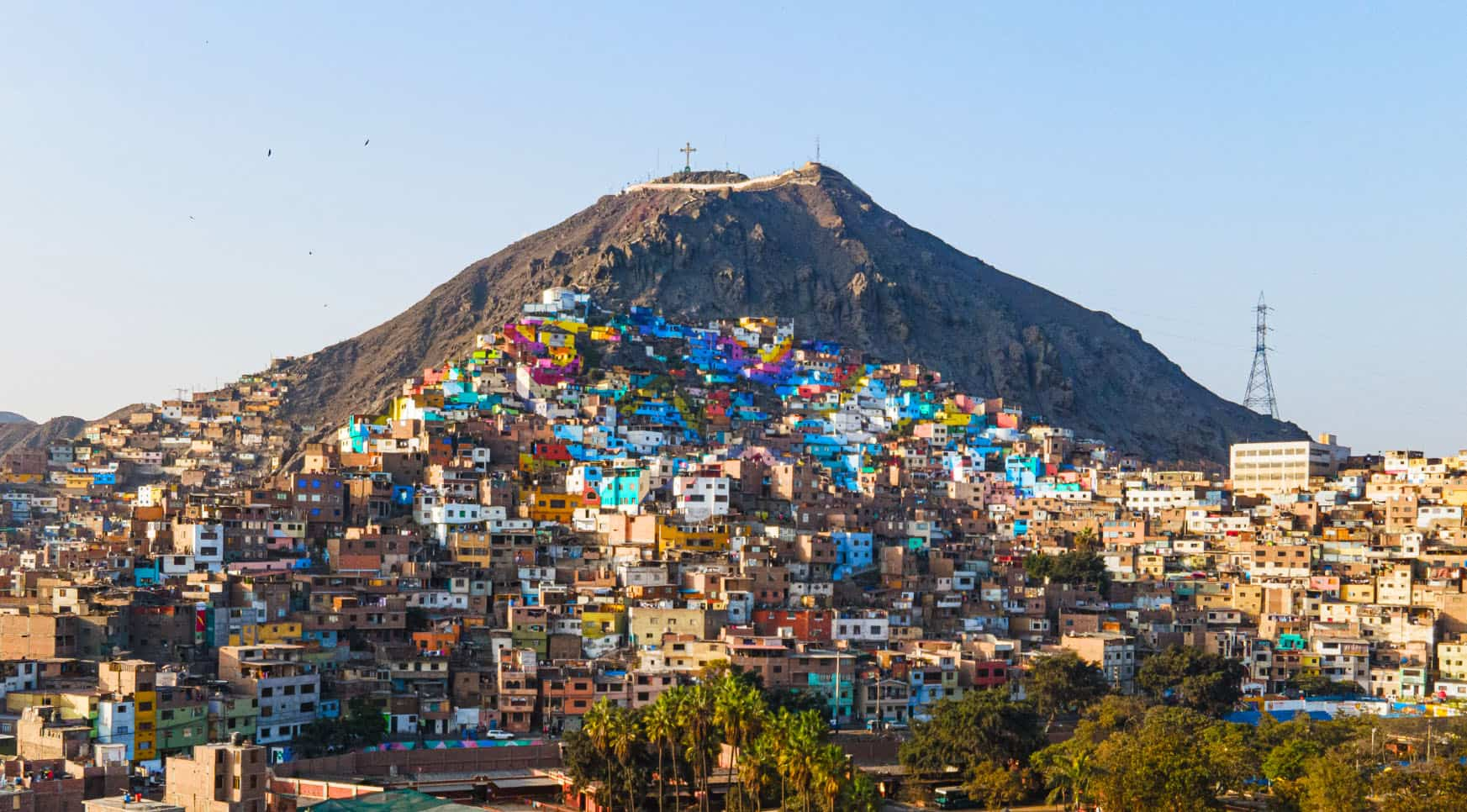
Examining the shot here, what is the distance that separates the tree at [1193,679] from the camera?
45188 mm

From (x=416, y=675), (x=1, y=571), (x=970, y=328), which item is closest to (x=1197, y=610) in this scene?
(x=416, y=675)

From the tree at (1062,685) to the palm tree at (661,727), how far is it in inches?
437

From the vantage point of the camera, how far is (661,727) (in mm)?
35094

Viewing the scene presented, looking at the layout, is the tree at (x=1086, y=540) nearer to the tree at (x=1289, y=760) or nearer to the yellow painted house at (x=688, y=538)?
the yellow painted house at (x=688, y=538)

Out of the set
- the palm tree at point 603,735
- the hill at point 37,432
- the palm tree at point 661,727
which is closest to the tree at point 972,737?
the palm tree at point 661,727

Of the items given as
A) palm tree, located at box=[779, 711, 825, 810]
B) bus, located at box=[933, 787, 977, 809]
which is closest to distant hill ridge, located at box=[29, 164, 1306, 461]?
bus, located at box=[933, 787, 977, 809]

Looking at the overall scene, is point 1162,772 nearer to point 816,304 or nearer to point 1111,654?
point 1111,654

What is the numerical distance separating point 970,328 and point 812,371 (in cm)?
2345

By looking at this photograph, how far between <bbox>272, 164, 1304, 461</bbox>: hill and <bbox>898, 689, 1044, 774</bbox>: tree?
162 feet

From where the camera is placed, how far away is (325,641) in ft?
145

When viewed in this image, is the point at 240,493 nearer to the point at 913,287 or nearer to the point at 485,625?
the point at 485,625

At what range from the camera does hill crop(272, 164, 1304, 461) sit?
94.2 metres

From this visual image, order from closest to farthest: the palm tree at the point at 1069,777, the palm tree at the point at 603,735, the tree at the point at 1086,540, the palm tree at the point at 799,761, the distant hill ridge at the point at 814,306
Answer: the palm tree at the point at 799,761 < the palm tree at the point at 603,735 < the palm tree at the point at 1069,777 < the tree at the point at 1086,540 < the distant hill ridge at the point at 814,306

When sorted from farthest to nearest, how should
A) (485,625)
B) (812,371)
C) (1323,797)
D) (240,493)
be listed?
(812,371), (240,493), (485,625), (1323,797)
